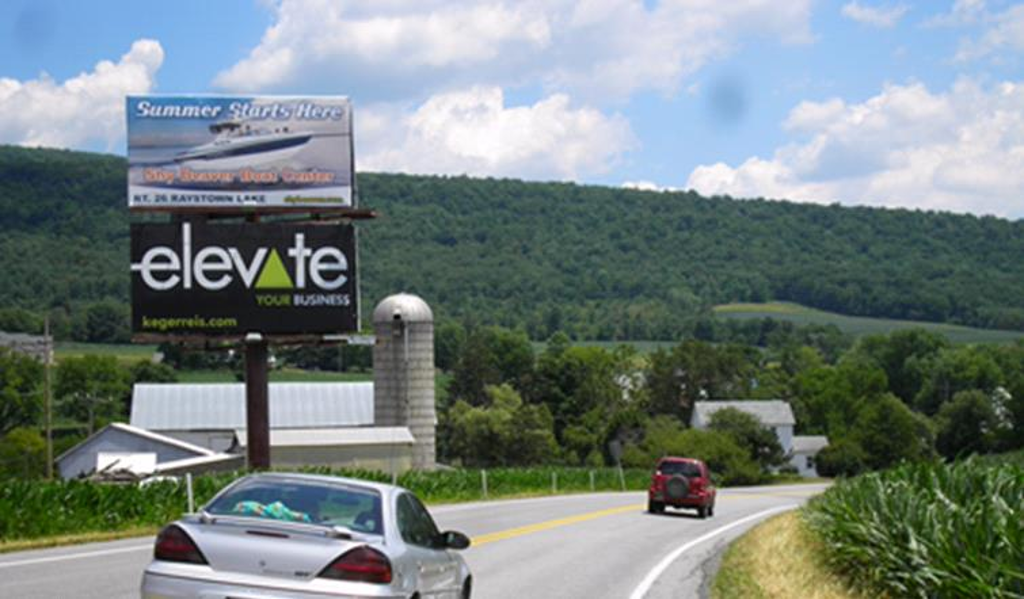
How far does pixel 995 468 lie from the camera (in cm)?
1659

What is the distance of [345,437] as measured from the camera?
194 ft

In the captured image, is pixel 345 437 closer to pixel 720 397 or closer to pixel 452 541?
pixel 452 541

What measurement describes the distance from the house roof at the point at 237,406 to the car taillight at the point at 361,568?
69.3m

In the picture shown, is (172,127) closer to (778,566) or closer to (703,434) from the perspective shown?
(778,566)

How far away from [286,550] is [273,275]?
23.6m

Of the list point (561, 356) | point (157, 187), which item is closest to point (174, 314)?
point (157, 187)

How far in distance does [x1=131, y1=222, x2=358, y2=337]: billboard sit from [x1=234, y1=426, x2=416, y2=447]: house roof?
25.7m

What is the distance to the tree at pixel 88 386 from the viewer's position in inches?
4562

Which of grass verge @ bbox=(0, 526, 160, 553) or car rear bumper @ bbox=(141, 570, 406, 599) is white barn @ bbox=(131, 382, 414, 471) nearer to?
grass verge @ bbox=(0, 526, 160, 553)

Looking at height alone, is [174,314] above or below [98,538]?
above

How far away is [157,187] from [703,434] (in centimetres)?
6498

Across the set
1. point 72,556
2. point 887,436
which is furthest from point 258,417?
point 887,436

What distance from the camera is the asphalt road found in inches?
601

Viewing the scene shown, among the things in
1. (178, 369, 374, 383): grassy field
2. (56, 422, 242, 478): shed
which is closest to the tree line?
(178, 369, 374, 383): grassy field
